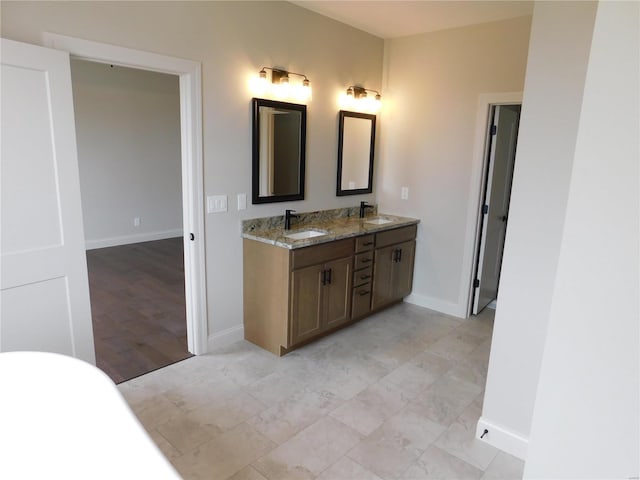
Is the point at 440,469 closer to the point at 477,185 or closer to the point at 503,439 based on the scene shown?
the point at 503,439

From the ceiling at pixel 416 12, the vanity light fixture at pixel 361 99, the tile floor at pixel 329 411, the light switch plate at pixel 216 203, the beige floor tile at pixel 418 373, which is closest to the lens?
the tile floor at pixel 329 411

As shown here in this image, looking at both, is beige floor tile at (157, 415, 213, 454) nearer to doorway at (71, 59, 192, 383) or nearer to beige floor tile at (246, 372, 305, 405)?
beige floor tile at (246, 372, 305, 405)

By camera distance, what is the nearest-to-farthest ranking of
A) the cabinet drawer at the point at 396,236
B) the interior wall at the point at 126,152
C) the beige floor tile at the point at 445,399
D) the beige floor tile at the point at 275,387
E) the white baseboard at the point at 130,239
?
1. the beige floor tile at the point at 445,399
2. the beige floor tile at the point at 275,387
3. the cabinet drawer at the point at 396,236
4. the interior wall at the point at 126,152
5. the white baseboard at the point at 130,239

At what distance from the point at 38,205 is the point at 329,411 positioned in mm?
1990

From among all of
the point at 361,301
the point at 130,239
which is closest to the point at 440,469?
the point at 361,301

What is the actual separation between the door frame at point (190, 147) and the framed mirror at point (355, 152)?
1528 millimetres

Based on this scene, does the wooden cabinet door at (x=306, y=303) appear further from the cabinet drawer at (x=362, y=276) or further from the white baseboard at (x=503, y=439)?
the white baseboard at (x=503, y=439)

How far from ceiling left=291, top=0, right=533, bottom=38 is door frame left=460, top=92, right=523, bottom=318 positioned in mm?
642

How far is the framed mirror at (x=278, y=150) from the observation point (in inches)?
128

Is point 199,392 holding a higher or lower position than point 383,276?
lower

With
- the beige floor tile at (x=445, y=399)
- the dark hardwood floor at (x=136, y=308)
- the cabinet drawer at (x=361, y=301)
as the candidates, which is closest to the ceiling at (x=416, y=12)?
the cabinet drawer at (x=361, y=301)

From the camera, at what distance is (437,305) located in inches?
167

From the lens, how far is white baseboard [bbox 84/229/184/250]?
598 cm

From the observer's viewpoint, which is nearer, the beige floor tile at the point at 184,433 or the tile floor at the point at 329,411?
the tile floor at the point at 329,411
